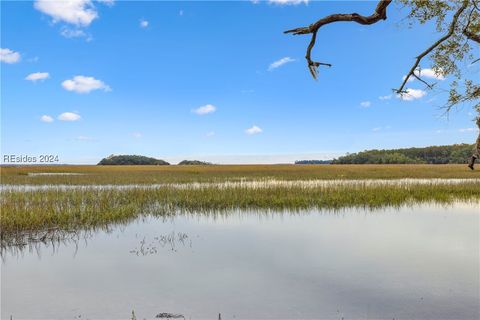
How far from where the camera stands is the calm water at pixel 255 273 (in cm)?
646

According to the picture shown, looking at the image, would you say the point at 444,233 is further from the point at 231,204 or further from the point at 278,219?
the point at 231,204

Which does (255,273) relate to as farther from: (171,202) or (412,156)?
(412,156)

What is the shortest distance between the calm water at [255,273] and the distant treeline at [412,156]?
96.1 metres


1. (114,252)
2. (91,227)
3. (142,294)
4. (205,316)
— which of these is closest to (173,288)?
(142,294)

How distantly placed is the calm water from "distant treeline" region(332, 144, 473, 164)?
3785 inches

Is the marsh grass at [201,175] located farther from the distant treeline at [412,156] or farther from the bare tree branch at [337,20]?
the distant treeline at [412,156]

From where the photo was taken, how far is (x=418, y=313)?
6141mm

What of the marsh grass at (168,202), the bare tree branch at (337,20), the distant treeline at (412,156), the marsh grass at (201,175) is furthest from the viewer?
the distant treeline at (412,156)

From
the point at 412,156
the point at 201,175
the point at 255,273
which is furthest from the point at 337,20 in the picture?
the point at 412,156

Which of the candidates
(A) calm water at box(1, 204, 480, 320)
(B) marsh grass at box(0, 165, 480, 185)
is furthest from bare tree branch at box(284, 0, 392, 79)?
(B) marsh grass at box(0, 165, 480, 185)

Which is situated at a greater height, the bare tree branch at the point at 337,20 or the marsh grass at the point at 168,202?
the bare tree branch at the point at 337,20

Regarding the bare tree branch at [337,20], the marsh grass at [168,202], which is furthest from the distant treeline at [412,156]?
the bare tree branch at [337,20]

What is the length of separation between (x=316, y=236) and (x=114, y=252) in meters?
5.68

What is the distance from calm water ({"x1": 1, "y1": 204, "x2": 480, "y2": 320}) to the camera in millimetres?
6461
